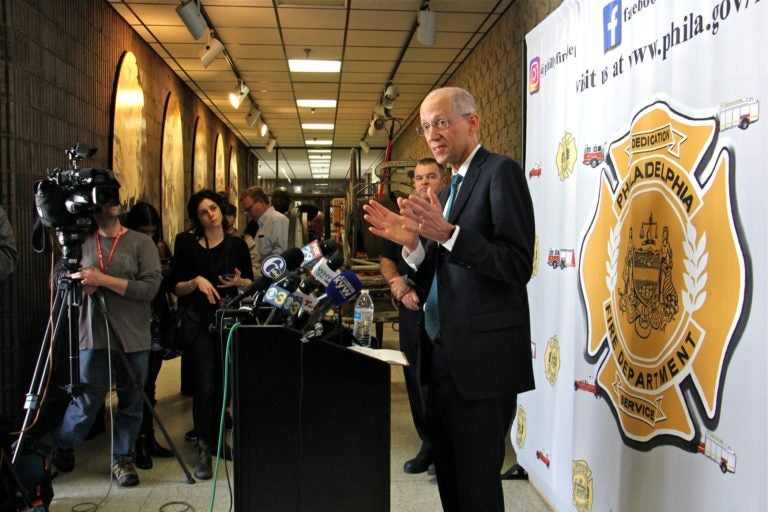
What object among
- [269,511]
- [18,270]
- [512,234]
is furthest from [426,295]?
[18,270]

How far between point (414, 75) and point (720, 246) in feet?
21.2

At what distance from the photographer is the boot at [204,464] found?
3.00 m

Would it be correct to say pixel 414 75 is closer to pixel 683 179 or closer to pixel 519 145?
pixel 519 145

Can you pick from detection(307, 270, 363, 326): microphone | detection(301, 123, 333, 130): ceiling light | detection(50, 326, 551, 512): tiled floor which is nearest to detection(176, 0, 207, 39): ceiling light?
detection(50, 326, 551, 512): tiled floor

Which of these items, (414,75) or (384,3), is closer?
(384,3)

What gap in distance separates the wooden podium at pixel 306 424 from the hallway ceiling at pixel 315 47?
409 centimetres

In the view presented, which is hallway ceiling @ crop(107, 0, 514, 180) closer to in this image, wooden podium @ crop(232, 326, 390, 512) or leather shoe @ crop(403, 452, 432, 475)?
leather shoe @ crop(403, 452, 432, 475)

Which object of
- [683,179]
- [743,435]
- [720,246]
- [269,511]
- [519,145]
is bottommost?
[269,511]

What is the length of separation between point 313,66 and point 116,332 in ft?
16.1

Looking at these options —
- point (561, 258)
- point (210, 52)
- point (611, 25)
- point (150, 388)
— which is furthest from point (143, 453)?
point (210, 52)

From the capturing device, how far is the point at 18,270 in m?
3.33

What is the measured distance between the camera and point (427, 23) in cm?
502

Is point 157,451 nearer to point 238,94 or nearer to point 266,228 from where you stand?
point 266,228

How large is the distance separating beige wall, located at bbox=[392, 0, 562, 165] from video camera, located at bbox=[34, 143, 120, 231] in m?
2.85
